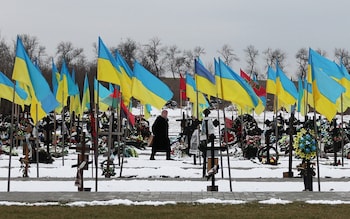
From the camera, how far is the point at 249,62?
343 ft

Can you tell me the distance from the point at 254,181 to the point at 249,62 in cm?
8906

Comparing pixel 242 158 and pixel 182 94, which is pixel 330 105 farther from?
pixel 182 94

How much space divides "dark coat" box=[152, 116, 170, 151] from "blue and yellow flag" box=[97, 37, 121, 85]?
32.1 feet

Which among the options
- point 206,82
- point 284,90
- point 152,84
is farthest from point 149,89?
point 284,90

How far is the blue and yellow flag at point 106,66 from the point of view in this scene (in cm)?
1537

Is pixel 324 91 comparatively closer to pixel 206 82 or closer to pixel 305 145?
pixel 305 145

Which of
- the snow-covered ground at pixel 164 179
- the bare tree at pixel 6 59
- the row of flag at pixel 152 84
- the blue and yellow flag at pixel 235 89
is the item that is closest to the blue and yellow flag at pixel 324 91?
the row of flag at pixel 152 84

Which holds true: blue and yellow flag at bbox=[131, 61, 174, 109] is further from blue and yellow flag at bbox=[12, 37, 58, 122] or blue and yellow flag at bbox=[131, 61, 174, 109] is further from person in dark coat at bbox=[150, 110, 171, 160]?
person in dark coat at bbox=[150, 110, 171, 160]

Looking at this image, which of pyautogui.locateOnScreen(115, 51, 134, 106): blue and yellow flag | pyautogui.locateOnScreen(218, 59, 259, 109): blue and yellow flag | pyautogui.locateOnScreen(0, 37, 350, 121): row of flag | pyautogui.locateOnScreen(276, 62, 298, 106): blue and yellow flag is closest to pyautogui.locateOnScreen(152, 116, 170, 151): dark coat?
pyautogui.locateOnScreen(276, 62, 298, 106): blue and yellow flag

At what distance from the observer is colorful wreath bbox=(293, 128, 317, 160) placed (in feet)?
45.8

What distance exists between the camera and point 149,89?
1625cm

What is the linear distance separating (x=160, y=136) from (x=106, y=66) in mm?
10327

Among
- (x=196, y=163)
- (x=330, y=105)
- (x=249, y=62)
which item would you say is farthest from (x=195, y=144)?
→ (x=249, y=62)

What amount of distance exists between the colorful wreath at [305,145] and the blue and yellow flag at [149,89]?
3305 mm
